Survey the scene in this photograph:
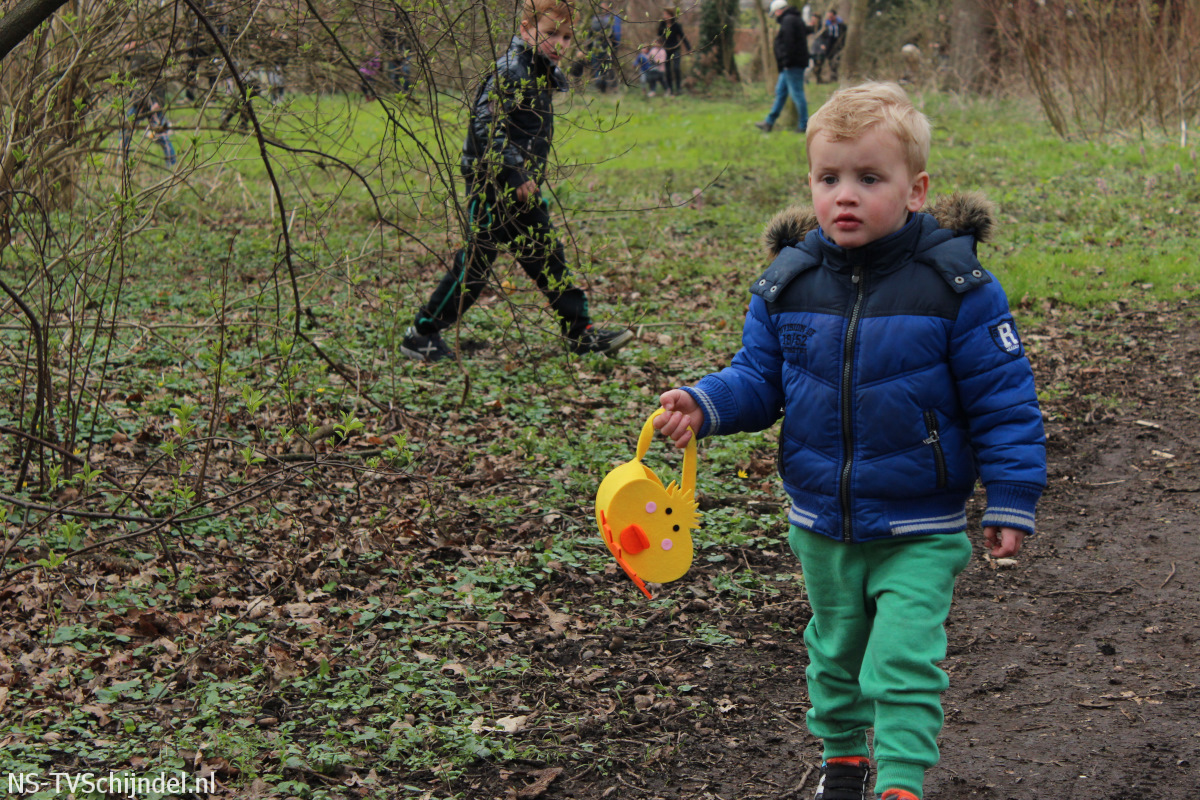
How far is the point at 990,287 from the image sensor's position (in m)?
2.47

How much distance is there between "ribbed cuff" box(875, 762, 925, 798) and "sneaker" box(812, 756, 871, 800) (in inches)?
11.4

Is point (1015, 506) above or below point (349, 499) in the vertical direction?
above

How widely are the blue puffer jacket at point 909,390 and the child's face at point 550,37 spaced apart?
9.46ft

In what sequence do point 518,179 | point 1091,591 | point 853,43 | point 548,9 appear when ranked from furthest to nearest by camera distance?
point 853,43 → point 518,179 → point 548,9 → point 1091,591

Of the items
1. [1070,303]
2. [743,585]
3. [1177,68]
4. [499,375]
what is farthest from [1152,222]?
[743,585]

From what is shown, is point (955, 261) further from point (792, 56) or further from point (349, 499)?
point (792, 56)

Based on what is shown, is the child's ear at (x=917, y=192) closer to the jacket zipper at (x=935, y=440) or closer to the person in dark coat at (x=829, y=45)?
the jacket zipper at (x=935, y=440)

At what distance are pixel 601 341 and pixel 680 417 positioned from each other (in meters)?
3.97

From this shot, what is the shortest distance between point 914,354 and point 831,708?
94 centimetres

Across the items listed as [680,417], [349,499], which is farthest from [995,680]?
[349,499]

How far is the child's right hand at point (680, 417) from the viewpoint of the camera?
2.67 metres

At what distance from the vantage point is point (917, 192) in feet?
8.46

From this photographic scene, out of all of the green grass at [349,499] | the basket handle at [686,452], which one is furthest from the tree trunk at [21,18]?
the basket handle at [686,452]

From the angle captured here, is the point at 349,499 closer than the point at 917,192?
No
